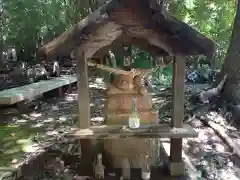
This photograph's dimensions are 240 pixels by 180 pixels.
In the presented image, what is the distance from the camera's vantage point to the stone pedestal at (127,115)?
4594 mm

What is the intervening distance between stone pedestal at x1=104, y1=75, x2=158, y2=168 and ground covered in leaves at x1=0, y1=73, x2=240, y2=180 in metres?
0.68

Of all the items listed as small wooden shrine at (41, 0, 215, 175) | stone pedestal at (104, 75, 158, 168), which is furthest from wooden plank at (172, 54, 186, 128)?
stone pedestal at (104, 75, 158, 168)

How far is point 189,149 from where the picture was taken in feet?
19.1

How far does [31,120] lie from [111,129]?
439 cm

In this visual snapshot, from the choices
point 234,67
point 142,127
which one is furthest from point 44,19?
point 142,127

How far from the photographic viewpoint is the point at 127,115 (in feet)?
15.0

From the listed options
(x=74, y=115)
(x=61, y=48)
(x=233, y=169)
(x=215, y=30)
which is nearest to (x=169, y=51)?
(x=61, y=48)

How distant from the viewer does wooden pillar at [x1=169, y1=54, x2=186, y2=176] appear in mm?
4141

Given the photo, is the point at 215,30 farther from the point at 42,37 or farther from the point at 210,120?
Result: the point at 42,37

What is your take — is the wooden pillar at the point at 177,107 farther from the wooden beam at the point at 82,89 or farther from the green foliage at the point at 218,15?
the green foliage at the point at 218,15

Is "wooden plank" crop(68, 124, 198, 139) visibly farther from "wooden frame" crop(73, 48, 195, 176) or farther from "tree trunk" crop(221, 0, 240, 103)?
"tree trunk" crop(221, 0, 240, 103)

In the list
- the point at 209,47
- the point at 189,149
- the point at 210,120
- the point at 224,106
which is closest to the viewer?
the point at 209,47

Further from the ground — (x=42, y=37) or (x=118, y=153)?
(x=42, y=37)

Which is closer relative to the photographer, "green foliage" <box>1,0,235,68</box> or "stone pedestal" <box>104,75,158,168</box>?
"stone pedestal" <box>104,75,158,168</box>
